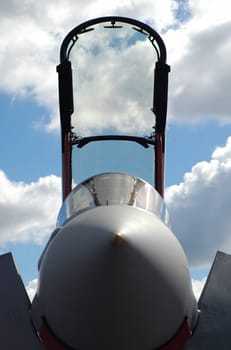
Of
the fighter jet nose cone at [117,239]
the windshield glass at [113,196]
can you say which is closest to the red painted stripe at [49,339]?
the fighter jet nose cone at [117,239]

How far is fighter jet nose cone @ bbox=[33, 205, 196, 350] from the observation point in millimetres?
4648

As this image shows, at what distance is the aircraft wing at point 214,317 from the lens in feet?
20.1

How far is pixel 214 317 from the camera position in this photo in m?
6.18

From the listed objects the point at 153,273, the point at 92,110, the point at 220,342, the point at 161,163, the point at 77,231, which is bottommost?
the point at 220,342

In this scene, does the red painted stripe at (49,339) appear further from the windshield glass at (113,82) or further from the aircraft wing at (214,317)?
the windshield glass at (113,82)

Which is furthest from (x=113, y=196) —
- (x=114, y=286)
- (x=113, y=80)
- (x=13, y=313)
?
(x=113, y=80)

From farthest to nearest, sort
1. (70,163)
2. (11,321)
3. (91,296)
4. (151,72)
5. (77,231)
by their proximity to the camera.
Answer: (151,72) < (70,163) < (11,321) < (77,231) < (91,296)

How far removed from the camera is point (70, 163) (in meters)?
9.36

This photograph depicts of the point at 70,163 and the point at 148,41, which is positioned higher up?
the point at 148,41

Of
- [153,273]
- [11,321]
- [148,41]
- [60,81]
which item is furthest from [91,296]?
[148,41]

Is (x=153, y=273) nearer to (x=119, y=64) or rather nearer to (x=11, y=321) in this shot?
(x=11, y=321)

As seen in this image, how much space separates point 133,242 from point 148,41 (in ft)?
20.2

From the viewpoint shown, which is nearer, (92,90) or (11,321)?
(11,321)

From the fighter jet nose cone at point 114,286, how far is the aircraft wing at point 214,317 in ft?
3.74
